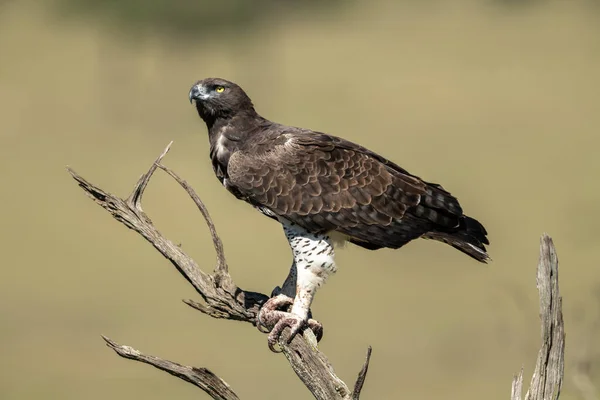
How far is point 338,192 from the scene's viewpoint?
639 cm

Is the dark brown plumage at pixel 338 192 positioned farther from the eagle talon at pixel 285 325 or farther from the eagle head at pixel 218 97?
the eagle talon at pixel 285 325

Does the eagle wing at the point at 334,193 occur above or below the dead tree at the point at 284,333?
above

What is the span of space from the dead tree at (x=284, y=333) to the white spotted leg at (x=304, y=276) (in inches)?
4.6

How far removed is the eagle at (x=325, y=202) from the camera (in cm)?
631

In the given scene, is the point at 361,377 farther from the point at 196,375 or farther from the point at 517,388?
the point at 196,375

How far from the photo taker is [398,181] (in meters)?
6.49

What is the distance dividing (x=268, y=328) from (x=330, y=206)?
790 millimetres

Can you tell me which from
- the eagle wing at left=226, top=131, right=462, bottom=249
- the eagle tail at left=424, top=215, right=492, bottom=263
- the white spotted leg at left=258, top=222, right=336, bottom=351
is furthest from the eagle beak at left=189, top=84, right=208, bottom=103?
the eagle tail at left=424, top=215, right=492, bottom=263

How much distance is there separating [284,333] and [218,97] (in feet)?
5.04

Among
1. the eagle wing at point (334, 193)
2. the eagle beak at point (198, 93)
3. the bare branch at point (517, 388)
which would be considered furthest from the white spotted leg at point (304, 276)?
the bare branch at point (517, 388)

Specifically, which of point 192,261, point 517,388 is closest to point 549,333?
point 517,388

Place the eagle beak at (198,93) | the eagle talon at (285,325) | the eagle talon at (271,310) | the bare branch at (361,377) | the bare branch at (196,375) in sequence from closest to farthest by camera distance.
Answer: the bare branch at (361,377) < the bare branch at (196,375) < the eagle talon at (285,325) < the eagle talon at (271,310) < the eagle beak at (198,93)


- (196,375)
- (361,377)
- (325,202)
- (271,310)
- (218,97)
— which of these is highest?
(218,97)

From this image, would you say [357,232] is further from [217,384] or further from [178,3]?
[178,3]
